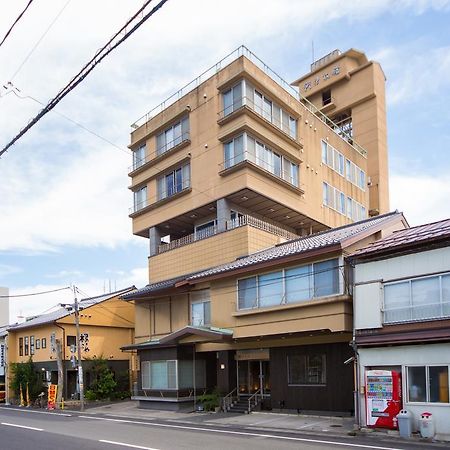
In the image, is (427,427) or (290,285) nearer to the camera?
(427,427)

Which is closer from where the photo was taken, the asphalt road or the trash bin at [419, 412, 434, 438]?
the asphalt road

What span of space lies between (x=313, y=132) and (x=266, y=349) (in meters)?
18.7

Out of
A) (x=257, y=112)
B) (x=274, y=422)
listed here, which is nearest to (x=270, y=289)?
(x=274, y=422)

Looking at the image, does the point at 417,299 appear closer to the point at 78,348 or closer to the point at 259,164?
the point at 259,164

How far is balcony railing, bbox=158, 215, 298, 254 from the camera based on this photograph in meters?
32.5

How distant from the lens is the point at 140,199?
133 feet

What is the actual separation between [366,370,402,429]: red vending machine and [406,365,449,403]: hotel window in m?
0.40

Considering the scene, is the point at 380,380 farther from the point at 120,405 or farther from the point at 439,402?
the point at 120,405

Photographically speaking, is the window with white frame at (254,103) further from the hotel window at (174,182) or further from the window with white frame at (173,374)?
the window with white frame at (173,374)

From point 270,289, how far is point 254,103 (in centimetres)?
1414

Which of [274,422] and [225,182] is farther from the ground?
[225,182]

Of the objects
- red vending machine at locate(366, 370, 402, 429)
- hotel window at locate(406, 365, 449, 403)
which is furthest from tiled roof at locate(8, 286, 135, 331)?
hotel window at locate(406, 365, 449, 403)

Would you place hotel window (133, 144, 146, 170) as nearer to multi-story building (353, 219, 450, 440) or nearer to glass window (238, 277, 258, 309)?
glass window (238, 277, 258, 309)

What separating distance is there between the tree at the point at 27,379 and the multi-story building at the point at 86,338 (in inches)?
24.5
